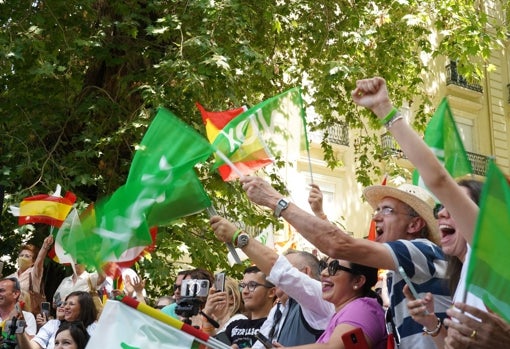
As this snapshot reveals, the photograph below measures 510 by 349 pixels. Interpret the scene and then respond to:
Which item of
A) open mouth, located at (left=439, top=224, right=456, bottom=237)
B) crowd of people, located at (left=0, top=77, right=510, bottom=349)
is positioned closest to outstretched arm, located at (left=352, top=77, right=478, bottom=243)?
crowd of people, located at (left=0, top=77, right=510, bottom=349)

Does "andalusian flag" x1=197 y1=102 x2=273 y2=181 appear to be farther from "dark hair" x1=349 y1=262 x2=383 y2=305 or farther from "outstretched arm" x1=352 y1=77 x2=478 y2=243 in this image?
"outstretched arm" x1=352 y1=77 x2=478 y2=243

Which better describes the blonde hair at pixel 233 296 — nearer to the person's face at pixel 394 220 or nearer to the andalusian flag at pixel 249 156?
the andalusian flag at pixel 249 156

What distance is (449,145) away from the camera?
342cm

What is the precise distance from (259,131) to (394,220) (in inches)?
53.6

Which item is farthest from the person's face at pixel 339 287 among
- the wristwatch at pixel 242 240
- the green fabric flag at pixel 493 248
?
the green fabric flag at pixel 493 248

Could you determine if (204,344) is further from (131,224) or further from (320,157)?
(320,157)

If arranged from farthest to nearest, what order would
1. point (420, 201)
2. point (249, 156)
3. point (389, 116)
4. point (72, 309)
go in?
point (72, 309) < point (249, 156) < point (420, 201) < point (389, 116)

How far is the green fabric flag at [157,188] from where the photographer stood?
4.48 metres

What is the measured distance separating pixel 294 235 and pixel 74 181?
312 centimetres

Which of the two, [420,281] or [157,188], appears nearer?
[420,281]

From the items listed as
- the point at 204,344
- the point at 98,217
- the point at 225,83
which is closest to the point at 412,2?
the point at 225,83

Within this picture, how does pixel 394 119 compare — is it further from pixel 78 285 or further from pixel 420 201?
pixel 78 285

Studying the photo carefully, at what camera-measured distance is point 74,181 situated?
9609 mm

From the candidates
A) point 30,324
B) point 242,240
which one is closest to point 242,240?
point 242,240
